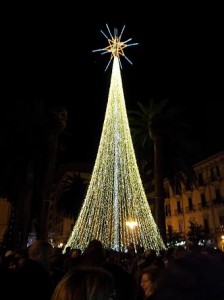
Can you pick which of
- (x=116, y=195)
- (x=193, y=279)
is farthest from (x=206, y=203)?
(x=193, y=279)

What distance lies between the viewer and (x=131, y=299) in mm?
3645

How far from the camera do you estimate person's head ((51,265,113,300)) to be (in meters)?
1.88

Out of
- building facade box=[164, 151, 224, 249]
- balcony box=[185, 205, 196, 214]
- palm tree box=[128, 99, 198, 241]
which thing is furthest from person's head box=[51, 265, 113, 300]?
balcony box=[185, 205, 196, 214]

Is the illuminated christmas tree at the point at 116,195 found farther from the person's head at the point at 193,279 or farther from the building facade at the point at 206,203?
the building facade at the point at 206,203

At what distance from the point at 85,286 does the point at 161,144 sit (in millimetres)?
21023

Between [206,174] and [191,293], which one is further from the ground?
[206,174]

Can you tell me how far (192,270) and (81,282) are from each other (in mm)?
744

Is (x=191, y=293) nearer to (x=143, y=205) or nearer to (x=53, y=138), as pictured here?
(x=143, y=205)

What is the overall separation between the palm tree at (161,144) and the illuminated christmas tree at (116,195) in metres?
2.65

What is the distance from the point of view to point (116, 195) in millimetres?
19250

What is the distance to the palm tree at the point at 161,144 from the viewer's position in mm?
22500

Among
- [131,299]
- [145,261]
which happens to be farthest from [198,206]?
[131,299]

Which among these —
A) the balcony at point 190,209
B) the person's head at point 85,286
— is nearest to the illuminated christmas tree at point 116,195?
the person's head at point 85,286

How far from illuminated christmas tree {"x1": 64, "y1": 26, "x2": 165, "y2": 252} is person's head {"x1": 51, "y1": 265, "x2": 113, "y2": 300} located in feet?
50.2
